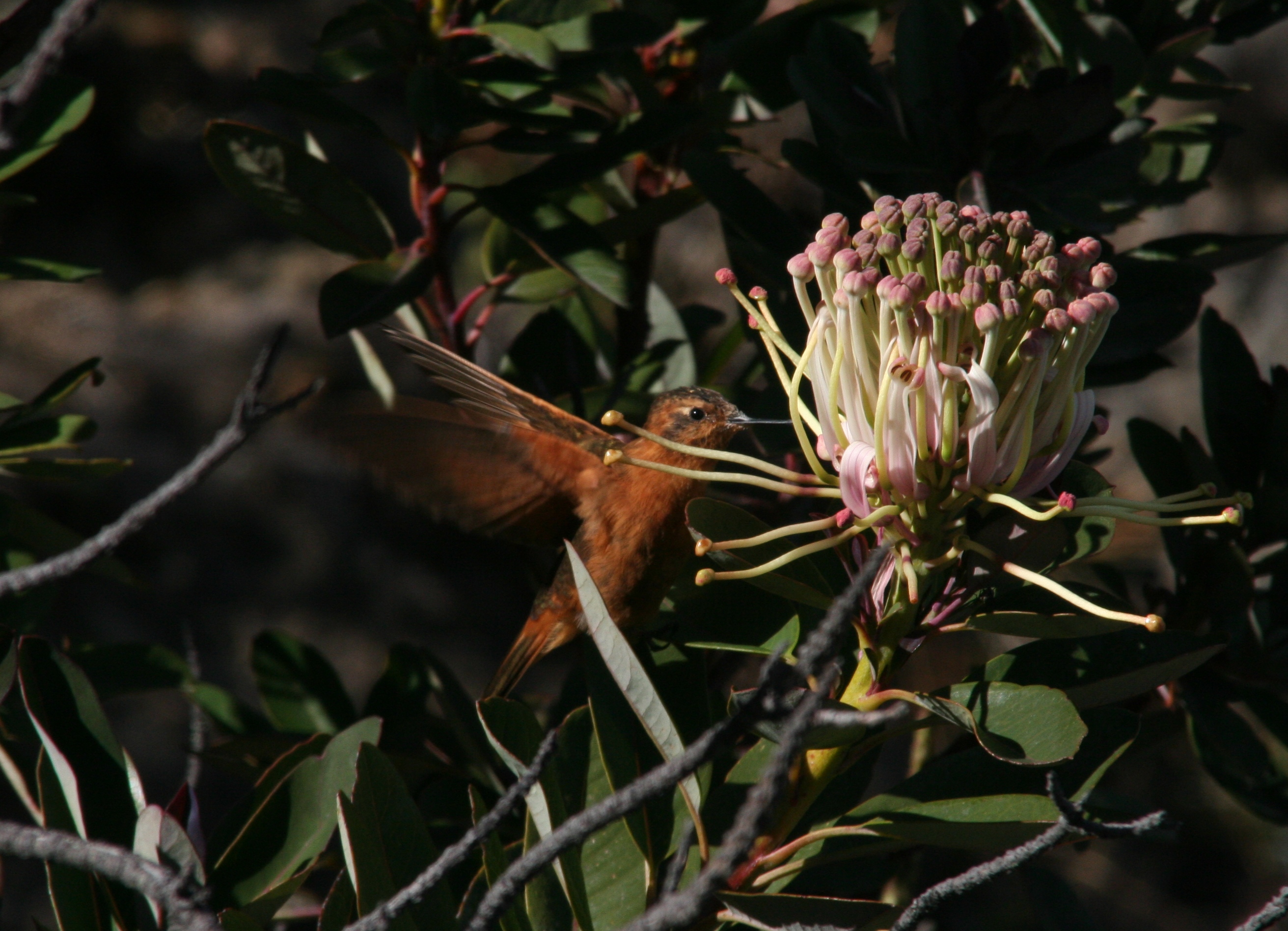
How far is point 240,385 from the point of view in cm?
368

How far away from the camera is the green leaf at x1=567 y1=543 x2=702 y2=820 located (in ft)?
2.55

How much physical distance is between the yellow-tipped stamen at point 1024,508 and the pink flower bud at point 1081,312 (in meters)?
0.13

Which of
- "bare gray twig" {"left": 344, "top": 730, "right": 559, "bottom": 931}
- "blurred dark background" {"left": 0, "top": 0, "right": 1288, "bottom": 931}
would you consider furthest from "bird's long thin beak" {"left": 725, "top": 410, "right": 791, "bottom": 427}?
"blurred dark background" {"left": 0, "top": 0, "right": 1288, "bottom": 931}

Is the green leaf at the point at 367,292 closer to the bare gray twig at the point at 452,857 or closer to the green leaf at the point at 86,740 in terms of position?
the green leaf at the point at 86,740

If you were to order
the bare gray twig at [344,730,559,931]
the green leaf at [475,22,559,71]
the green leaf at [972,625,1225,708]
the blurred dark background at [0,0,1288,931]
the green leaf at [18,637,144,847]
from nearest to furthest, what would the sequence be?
the bare gray twig at [344,730,559,931] → the green leaf at [972,625,1225,708] → the green leaf at [18,637,144,847] → the green leaf at [475,22,559,71] → the blurred dark background at [0,0,1288,931]

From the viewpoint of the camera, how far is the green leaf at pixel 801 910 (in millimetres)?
791

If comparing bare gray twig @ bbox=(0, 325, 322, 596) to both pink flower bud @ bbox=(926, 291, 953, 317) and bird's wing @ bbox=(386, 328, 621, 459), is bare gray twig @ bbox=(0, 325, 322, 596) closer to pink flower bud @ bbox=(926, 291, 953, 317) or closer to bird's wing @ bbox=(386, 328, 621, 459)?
pink flower bud @ bbox=(926, 291, 953, 317)

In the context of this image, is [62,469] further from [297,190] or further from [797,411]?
[797,411]

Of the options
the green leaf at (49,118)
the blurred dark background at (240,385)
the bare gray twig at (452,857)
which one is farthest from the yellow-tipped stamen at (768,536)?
the blurred dark background at (240,385)

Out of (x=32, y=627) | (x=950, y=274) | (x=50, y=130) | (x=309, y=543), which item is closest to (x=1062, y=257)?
(x=950, y=274)

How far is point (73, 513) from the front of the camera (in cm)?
343

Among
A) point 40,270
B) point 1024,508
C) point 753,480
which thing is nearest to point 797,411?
point 753,480

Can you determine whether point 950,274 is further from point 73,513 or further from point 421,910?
point 73,513

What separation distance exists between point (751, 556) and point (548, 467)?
1.76 ft
